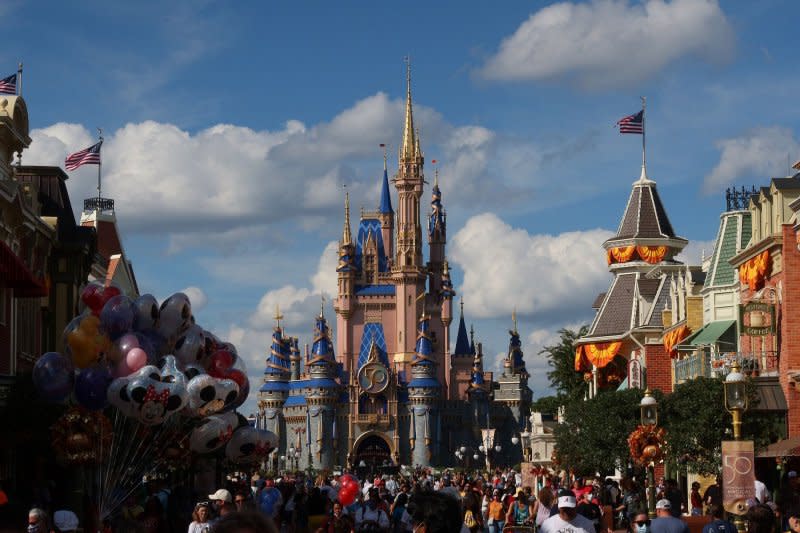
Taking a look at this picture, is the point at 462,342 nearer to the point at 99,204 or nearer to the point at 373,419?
the point at 373,419

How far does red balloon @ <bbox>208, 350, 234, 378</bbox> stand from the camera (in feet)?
93.6

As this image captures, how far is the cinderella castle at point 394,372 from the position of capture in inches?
6068

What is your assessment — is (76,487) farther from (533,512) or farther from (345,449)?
(345,449)

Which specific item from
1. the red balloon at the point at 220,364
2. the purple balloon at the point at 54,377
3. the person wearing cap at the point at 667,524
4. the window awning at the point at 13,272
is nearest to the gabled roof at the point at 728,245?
the red balloon at the point at 220,364

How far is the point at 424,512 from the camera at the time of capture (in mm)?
8641

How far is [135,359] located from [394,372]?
13244 cm

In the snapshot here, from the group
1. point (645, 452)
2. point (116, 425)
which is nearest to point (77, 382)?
point (116, 425)

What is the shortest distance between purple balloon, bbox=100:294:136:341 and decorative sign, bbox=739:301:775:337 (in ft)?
61.0

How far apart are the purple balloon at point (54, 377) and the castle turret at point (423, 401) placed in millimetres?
125779

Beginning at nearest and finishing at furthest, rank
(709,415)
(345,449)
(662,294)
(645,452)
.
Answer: (645,452)
(709,415)
(662,294)
(345,449)

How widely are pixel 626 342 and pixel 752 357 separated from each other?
24.8 meters

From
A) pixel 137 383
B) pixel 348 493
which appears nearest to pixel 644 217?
pixel 348 493

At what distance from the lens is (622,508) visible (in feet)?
87.3

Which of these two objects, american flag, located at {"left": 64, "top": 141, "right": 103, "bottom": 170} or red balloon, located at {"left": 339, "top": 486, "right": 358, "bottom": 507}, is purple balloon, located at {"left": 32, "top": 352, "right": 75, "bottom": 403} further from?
american flag, located at {"left": 64, "top": 141, "right": 103, "bottom": 170}
